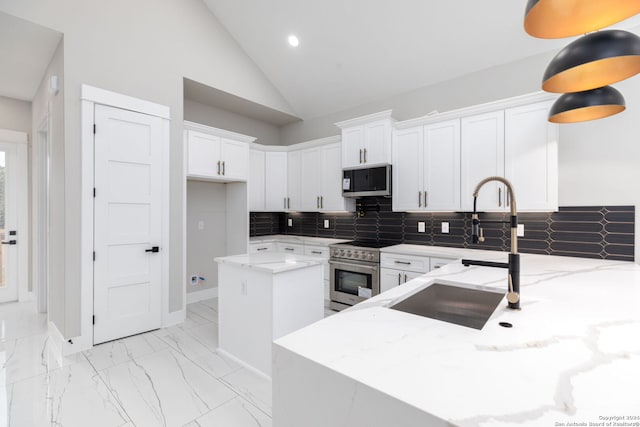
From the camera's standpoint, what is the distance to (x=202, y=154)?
3.78m

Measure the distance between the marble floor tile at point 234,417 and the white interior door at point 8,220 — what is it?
422 centimetres

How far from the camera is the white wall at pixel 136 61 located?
267cm

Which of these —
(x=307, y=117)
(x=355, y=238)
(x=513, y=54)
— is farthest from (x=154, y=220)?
(x=513, y=54)

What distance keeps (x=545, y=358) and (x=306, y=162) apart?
Answer: 4.06 meters

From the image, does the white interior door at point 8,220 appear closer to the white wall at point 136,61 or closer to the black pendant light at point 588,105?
the white wall at point 136,61

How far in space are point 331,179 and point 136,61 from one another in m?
2.72

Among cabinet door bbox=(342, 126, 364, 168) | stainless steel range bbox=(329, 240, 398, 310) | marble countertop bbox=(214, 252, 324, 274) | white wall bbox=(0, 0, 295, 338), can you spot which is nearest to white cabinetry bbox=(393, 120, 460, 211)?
cabinet door bbox=(342, 126, 364, 168)

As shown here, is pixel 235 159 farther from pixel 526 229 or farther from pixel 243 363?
pixel 526 229

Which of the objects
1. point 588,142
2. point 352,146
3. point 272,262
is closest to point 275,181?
point 352,146

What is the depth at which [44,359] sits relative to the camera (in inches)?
102

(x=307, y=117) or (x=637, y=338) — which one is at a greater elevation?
(x=307, y=117)

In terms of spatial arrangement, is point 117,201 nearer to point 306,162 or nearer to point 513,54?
point 306,162

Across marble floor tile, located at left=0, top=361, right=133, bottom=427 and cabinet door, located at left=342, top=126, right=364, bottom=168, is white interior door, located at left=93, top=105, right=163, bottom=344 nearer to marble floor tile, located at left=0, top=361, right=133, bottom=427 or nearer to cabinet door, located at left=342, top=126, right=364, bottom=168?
marble floor tile, located at left=0, top=361, right=133, bottom=427

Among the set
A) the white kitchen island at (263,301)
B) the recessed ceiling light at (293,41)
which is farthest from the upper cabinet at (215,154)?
the white kitchen island at (263,301)
